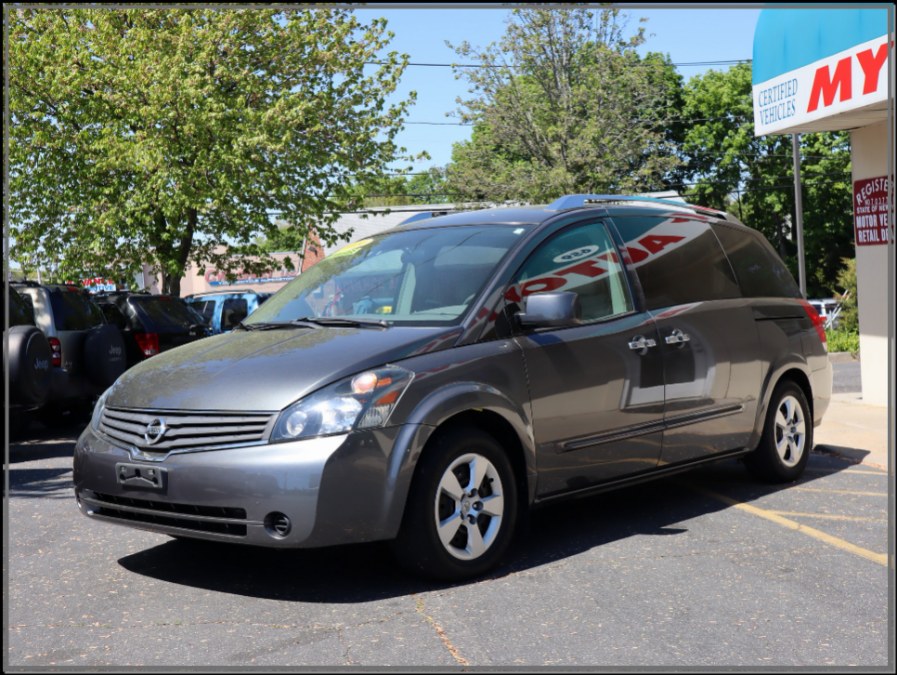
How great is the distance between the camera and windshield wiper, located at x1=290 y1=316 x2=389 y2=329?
540 cm

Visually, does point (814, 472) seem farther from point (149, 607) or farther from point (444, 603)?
point (149, 607)

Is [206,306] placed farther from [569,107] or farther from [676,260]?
[676,260]

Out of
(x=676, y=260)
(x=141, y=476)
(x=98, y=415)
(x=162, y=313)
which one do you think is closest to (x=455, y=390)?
(x=141, y=476)

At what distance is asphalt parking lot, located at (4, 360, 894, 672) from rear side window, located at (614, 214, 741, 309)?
53.7 inches

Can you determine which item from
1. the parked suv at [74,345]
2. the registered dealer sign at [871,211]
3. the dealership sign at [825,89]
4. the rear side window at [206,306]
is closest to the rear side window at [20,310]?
the parked suv at [74,345]

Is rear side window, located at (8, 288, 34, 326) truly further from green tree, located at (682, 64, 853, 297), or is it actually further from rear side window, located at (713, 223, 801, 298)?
green tree, located at (682, 64, 853, 297)

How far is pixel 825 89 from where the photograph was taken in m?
11.0

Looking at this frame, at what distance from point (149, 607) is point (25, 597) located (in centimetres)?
70

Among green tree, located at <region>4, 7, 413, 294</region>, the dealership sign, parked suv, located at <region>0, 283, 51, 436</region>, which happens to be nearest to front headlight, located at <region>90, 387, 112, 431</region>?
parked suv, located at <region>0, 283, 51, 436</region>

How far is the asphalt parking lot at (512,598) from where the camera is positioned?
13.3 feet

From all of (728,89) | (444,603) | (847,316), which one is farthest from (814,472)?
(728,89)

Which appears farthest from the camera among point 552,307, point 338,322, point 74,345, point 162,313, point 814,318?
point 162,313

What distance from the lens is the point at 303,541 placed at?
4594 mm

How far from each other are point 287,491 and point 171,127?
20323mm
